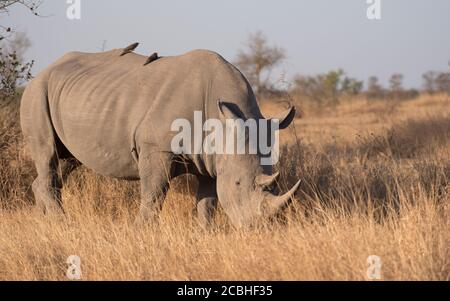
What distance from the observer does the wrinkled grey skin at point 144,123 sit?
19.1ft

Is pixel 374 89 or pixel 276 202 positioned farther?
pixel 374 89

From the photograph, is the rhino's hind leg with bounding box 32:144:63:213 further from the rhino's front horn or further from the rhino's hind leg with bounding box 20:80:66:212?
the rhino's front horn

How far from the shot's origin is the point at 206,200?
6621 mm

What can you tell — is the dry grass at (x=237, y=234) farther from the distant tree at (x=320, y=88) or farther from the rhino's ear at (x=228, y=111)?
the distant tree at (x=320, y=88)

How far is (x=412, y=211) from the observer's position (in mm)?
5422

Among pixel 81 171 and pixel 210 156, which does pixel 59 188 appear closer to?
pixel 81 171

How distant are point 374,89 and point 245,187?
32.0 metres

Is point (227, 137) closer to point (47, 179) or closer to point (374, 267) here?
point (374, 267)

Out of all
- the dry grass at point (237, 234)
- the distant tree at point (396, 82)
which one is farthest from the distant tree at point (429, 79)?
the dry grass at point (237, 234)

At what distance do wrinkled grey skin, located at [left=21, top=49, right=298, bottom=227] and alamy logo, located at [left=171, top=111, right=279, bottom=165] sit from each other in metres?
0.06

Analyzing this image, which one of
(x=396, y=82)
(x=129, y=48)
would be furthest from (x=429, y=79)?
(x=129, y=48)

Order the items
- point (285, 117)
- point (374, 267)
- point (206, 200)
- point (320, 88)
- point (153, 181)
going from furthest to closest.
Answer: point (320, 88) < point (206, 200) < point (153, 181) < point (285, 117) < point (374, 267)
